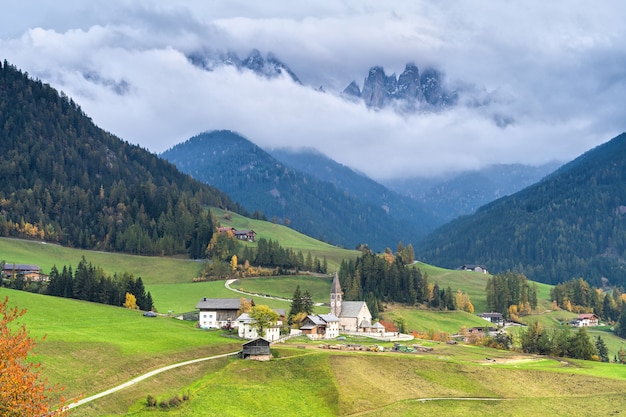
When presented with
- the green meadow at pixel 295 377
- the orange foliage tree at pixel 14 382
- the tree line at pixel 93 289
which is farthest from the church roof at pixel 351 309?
the orange foliage tree at pixel 14 382

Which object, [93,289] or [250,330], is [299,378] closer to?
[250,330]

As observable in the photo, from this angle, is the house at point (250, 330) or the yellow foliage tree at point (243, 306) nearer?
the house at point (250, 330)

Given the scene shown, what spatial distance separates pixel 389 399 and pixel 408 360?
63.0ft

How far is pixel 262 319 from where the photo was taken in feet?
395

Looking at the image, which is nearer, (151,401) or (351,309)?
(151,401)

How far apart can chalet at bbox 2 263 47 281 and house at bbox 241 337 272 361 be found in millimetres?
93980

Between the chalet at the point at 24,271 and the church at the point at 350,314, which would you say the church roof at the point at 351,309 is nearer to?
the church at the point at 350,314

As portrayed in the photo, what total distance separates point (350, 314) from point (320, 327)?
20.0 m

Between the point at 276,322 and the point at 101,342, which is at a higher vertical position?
the point at 276,322

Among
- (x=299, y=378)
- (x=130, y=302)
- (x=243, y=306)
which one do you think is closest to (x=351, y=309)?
(x=243, y=306)

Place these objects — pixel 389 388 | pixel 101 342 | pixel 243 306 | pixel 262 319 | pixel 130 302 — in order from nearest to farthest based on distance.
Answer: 1. pixel 389 388
2. pixel 101 342
3. pixel 262 319
4. pixel 243 306
5. pixel 130 302

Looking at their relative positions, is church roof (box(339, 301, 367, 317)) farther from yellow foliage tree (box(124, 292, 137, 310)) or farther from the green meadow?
yellow foliage tree (box(124, 292, 137, 310))

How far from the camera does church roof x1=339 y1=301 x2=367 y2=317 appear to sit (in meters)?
161

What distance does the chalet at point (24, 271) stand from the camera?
570 ft
